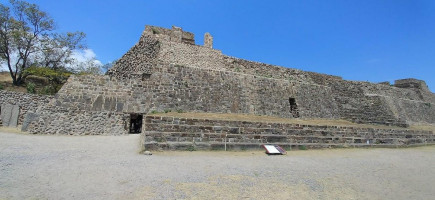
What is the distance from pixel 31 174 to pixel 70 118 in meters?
7.11

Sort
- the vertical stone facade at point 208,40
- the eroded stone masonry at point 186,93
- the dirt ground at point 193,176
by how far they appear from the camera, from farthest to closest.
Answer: the vertical stone facade at point 208,40, the eroded stone masonry at point 186,93, the dirt ground at point 193,176

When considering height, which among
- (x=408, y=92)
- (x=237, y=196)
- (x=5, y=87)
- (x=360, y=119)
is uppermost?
(x=408, y=92)

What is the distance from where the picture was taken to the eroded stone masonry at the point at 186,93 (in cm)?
A: 1127

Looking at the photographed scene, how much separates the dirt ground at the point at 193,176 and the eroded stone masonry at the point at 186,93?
1869 mm

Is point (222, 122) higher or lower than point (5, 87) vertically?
lower

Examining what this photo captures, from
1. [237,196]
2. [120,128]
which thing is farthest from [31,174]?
[120,128]

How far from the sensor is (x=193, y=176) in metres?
5.20

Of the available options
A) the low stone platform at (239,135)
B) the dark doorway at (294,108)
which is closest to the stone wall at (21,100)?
the low stone platform at (239,135)

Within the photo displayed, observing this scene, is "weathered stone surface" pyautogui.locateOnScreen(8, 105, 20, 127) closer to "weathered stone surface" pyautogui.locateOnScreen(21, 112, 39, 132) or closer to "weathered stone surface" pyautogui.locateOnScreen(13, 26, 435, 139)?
"weathered stone surface" pyautogui.locateOnScreen(21, 112, 39, 132)

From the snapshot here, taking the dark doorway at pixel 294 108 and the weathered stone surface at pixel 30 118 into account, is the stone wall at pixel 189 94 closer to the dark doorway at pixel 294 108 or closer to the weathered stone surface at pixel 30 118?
the dark doorway at pixel 294 108

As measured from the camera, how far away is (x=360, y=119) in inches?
661

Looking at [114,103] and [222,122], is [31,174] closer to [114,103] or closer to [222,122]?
[222,122]

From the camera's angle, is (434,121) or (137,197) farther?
(434,121)

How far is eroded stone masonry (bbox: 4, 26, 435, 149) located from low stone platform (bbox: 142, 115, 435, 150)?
285 mm
